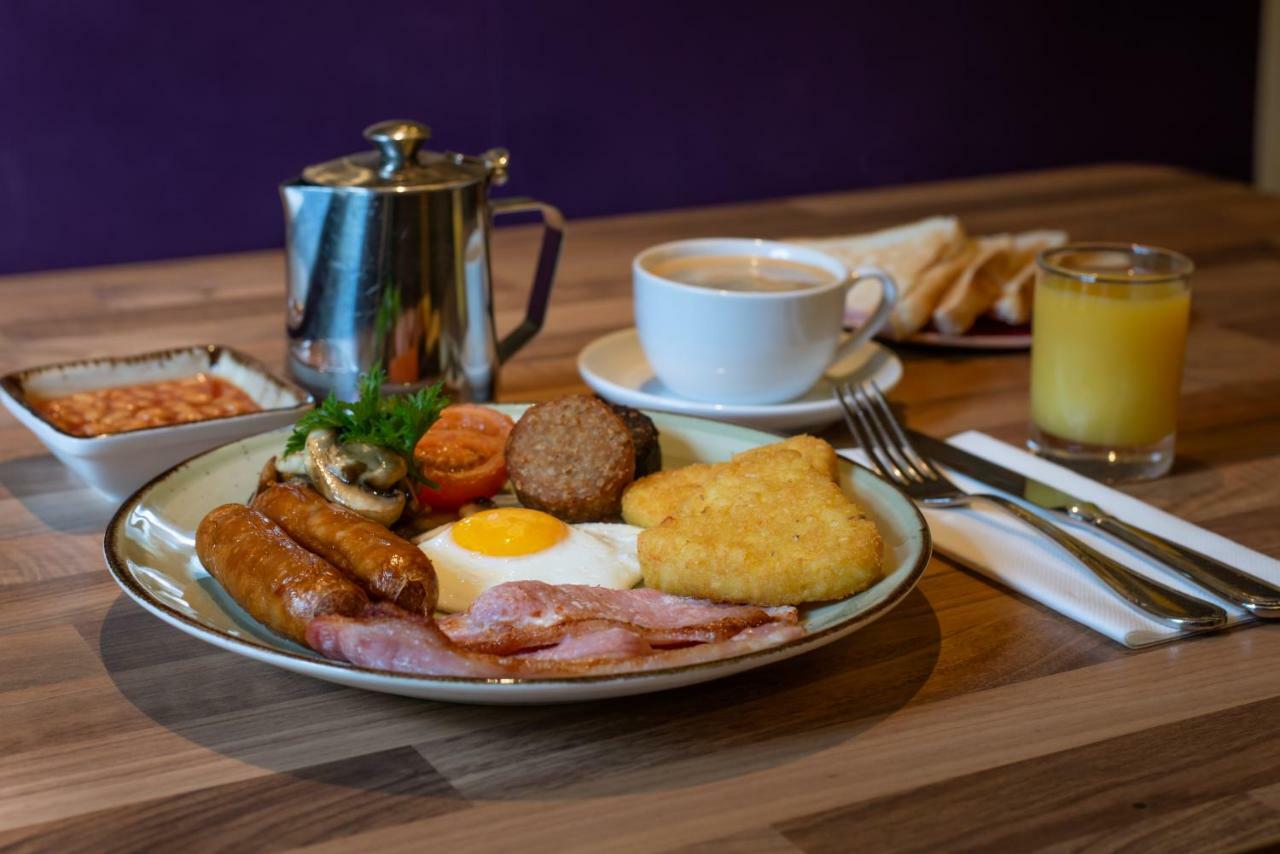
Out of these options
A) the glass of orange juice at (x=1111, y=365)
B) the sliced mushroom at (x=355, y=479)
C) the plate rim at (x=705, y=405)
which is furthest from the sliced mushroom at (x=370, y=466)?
the glass of orange juice at (x=1111, y=365)

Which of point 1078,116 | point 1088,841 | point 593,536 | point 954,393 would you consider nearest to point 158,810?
point 593,536

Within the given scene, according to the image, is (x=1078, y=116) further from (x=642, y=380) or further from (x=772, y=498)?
(x=772, y=498)

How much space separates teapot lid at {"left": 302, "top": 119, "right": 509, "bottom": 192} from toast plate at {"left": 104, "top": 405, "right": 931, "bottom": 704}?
0.31 metres

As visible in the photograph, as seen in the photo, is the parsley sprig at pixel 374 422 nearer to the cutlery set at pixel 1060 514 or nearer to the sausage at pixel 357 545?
the sausage at pixel 357 545

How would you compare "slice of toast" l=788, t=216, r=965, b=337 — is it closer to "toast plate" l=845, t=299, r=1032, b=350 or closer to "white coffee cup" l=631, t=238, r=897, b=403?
"toast plate" l=845, t=299, r=1032, b=350

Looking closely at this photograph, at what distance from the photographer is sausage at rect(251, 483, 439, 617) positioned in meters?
1.12

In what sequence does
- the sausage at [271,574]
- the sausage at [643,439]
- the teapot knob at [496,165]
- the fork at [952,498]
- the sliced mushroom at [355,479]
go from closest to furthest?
1. the sausage at [271,574]
2. the fork at [952,498]
3. the sliced mushroom at [355,479]
4. the sausage at [643,439]
5. the teapot knob at [496,165]

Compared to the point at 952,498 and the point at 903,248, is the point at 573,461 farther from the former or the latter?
the point at 903,248

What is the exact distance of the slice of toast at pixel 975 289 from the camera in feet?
6.82

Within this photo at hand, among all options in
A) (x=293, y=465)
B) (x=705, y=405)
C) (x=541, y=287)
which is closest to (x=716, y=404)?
(x=705, y=405)

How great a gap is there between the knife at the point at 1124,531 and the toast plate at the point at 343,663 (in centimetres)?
21

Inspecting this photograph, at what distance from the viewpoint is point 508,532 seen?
128 centimetres

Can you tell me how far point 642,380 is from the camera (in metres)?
1.89

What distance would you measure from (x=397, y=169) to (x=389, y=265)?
0.40ft
